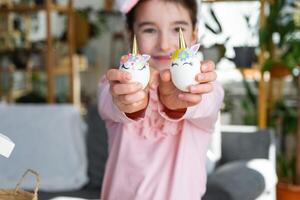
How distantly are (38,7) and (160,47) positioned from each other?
2655 millimetres

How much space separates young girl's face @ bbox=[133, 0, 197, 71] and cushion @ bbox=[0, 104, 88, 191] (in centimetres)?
162

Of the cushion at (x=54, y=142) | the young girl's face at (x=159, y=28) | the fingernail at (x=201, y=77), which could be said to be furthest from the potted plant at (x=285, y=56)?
the fingernail at (x=201, y=77)

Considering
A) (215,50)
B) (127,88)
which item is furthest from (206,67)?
(215,50)

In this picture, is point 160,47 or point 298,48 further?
point 298,48

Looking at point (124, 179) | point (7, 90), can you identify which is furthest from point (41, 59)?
point (124, 179)

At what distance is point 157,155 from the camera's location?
0.97 metres

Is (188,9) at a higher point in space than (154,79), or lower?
higher

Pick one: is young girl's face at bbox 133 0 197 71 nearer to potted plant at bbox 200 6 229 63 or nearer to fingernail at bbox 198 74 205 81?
fingernail at bbox 198 74 205 81

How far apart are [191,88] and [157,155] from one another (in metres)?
0.29

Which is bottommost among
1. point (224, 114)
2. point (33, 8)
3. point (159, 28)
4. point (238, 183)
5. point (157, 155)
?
point (238, 183)

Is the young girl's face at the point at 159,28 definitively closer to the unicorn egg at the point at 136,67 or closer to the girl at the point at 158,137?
the girl at the point at 158,137

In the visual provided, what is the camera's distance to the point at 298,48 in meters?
2.89

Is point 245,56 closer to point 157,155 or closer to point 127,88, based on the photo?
point 157,155

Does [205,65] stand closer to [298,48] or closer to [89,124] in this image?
[89,124]
